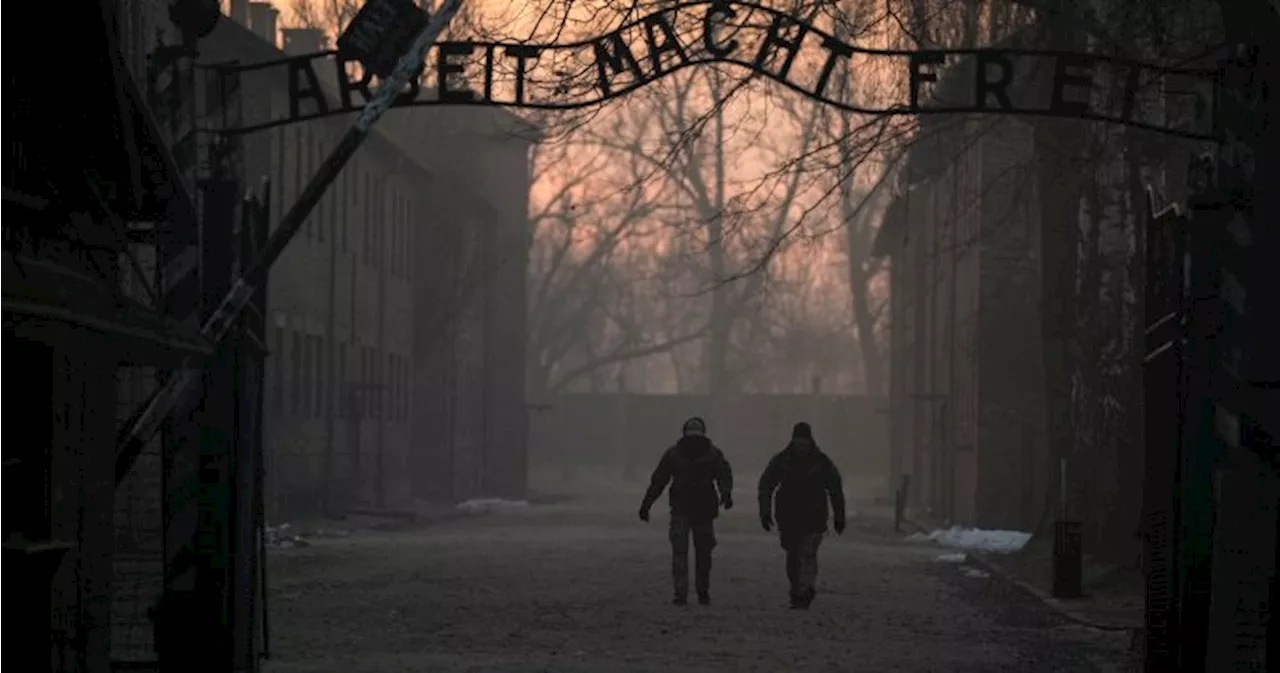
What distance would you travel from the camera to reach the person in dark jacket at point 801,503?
23.7 m

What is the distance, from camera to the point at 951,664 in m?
17.9

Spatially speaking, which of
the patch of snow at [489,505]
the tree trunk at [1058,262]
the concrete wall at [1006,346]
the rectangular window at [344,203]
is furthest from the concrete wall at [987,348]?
the patch of snow at [489,505]

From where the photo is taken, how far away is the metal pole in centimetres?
1378

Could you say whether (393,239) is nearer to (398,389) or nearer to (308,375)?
(398,389)

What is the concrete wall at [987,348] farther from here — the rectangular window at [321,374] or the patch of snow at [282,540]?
the rectangular window at [321,374]

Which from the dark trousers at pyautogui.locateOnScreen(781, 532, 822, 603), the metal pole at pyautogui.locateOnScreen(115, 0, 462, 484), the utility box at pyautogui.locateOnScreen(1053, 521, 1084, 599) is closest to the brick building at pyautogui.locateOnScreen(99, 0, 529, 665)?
the dark trousers at pyautogui.locateOnScreen(781, 532, 822, 603)

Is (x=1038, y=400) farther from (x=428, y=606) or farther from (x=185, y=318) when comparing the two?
(x=185, y=318)

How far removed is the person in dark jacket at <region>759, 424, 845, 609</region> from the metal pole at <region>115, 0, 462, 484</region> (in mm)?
9814

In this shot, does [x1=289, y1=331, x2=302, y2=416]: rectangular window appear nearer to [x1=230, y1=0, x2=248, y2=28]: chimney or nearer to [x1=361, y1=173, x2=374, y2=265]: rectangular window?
[x1=361, y1=173, x2=374, y2=265]: rectangular window

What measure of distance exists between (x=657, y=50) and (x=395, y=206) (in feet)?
129

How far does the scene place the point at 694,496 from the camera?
24203mm

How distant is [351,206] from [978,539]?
15.9m

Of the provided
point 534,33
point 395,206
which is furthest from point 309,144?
point 534,33

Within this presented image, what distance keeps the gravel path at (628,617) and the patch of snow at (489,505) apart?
1868cm
